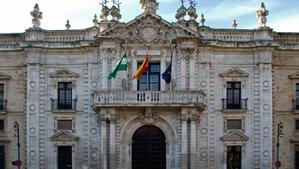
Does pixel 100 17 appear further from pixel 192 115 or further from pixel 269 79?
pixel 269 79

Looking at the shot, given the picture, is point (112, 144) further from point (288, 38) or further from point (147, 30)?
point (288, 38)

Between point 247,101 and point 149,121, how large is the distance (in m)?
6.87

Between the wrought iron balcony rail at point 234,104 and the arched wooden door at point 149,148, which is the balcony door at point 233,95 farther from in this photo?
the arched wooden door at point 149,148

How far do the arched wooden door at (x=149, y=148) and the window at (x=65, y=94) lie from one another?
5.16m

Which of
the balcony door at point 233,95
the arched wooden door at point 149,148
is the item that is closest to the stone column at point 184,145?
the arched wooden door at point 149,148

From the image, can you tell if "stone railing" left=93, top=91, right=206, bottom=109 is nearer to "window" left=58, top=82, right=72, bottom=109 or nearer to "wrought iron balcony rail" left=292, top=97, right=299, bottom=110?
"window" left=58, top=82, right=72, bottom=109

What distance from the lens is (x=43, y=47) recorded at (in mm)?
38125

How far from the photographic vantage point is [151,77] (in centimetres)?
3822

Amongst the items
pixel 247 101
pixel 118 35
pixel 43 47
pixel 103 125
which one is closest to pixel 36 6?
pixel 43 47

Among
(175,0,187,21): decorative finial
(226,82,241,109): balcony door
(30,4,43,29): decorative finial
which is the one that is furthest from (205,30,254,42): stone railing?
(30,4,43,29): decorative finial

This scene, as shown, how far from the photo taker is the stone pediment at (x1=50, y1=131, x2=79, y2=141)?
37844 mm

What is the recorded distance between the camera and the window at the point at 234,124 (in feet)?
124

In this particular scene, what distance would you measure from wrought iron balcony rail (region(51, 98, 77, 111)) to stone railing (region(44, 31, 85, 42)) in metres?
4.23

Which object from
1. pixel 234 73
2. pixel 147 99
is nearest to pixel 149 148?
pixel 147 99
